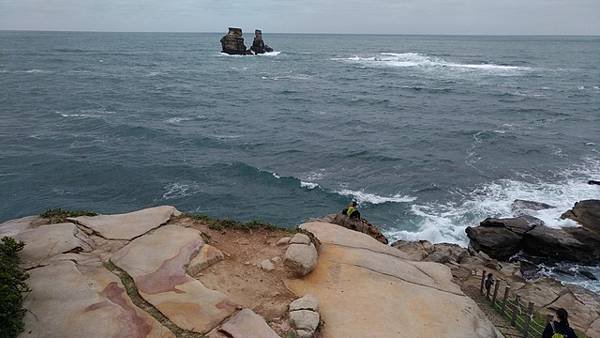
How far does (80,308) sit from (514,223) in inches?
948

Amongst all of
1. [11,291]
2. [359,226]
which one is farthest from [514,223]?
[11,291]

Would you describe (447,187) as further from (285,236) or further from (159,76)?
(159,76)

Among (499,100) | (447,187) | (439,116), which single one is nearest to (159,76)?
(439,116)

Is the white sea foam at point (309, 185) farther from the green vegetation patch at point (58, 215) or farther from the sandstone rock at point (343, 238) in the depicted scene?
the green vegetation patch at point (58, 215)

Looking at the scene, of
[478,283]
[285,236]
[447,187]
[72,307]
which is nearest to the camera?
[72,307]

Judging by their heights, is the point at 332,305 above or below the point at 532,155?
above

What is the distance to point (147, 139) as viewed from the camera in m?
41.2

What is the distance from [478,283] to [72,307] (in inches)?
669

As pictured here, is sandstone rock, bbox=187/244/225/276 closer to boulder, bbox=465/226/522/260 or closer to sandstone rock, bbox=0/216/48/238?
sandstone rock, bbox=0/216/48/238

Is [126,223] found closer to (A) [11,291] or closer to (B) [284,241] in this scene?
(A) [11,291]

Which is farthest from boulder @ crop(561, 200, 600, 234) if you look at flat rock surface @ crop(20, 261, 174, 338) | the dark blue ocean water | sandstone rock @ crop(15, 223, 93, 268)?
sandstone rock @ crop(15, 223, 93, 268)

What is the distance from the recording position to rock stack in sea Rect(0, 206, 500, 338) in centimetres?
930

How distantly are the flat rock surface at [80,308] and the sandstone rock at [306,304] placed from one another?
9.12 feet

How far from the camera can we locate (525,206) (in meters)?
29.3
